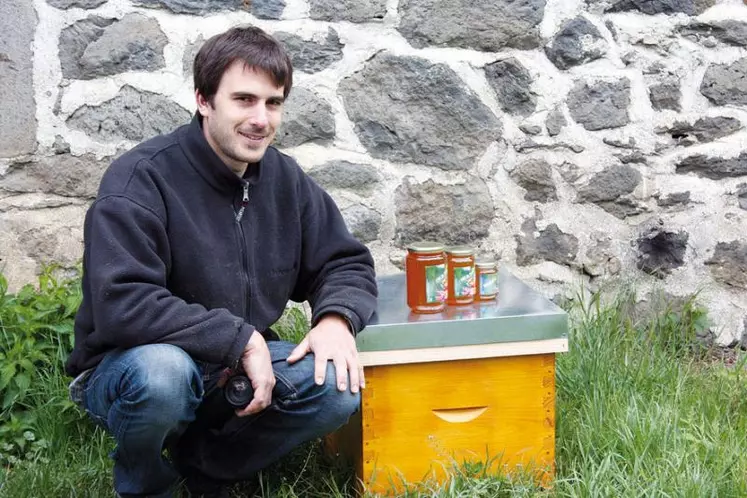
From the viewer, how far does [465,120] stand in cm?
317

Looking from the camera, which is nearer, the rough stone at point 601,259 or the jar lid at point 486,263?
the jar lid at point 486,263

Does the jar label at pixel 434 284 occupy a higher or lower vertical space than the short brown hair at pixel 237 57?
lower

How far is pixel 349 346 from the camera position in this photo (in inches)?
83.9

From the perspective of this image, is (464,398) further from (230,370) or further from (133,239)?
(133,239)

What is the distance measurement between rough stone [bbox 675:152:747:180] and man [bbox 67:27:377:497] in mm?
1526

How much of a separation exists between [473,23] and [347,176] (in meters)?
0.69

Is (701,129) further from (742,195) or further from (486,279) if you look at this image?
(486,279)

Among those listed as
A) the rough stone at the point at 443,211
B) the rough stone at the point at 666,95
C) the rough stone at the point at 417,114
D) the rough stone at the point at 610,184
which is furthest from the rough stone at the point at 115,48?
the rough stone at the point at 666,95

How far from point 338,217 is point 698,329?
1.62m

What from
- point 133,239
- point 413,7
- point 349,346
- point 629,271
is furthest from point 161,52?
point 629,271

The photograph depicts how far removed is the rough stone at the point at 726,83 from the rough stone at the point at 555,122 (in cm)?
54

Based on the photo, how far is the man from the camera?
197cm

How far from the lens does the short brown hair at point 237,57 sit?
2.14 meters

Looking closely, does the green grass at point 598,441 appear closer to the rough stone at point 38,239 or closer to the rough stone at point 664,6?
the rough stone at point 38,239
